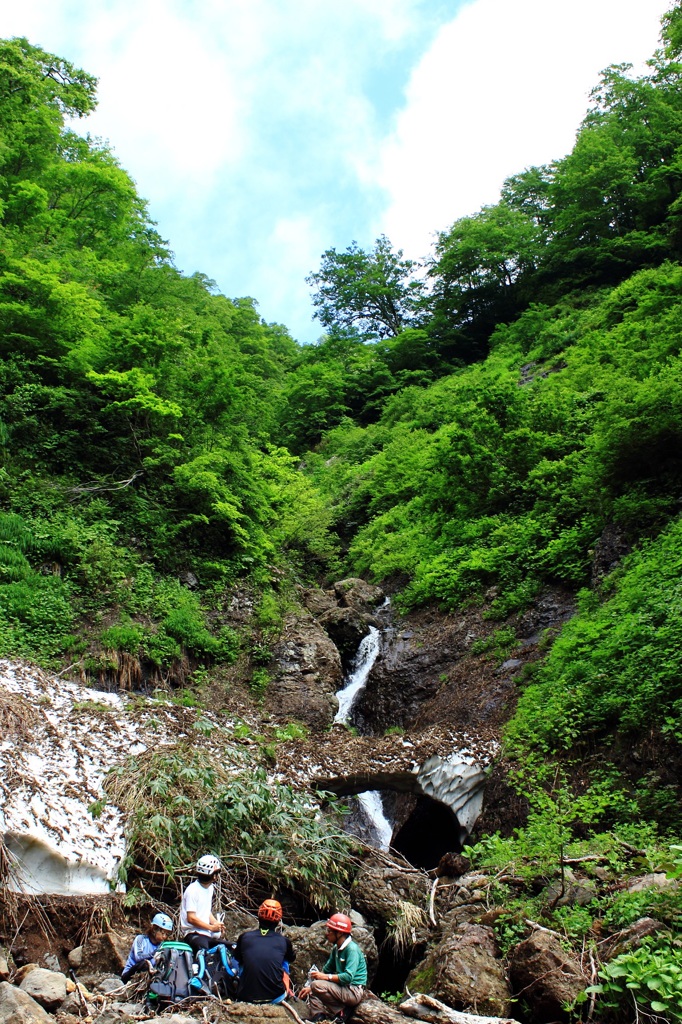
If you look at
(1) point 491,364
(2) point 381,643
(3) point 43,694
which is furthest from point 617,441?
(1) point 491,364

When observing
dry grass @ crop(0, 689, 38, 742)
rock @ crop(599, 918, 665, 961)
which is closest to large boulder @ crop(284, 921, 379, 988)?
rock @ crop(599, 918, 665, 961)

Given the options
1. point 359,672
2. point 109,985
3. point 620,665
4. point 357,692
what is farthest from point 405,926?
point 359,672

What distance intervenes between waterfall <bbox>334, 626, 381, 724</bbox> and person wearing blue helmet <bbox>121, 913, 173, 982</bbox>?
23.8 feet

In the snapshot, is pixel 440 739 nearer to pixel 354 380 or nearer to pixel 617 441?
pixel 617 441

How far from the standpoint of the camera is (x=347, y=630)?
14469 mm

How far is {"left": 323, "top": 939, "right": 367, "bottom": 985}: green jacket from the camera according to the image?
5.11m

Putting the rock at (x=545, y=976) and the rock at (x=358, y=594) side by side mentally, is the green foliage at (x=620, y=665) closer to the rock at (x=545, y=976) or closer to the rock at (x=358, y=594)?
the rock at (x=545, y=976)

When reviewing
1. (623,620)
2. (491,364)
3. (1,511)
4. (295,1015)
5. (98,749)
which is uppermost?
(491,364)

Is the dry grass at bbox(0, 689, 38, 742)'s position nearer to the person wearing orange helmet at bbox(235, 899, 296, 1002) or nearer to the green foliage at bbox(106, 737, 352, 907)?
the green foliage at bbox(106, 737, 352, 907)

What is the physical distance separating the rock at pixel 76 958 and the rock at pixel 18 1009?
4.12 feet

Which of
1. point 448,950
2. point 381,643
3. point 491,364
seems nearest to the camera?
point 448,950

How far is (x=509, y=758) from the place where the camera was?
899 cm

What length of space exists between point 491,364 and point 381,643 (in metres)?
13.5

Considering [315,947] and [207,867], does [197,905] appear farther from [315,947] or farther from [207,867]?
[315,947]
